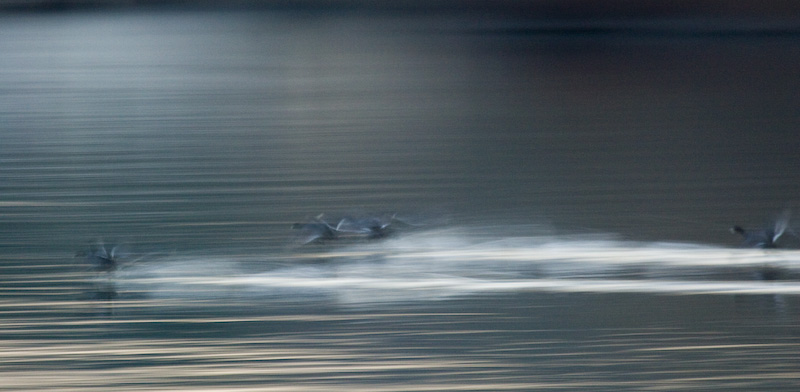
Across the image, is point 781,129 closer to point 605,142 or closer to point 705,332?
point 605,142

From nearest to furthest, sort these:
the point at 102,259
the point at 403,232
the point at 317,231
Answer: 1. the point at 102,259
2. the point at 317,231
3. the point at 403,232

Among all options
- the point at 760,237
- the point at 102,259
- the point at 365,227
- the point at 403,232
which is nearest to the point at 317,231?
the point at 365,227

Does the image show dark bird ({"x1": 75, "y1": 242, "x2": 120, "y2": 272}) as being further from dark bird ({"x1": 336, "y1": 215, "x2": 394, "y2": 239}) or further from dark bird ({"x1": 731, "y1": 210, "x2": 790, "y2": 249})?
dark bird ({"x1": 731, "y1": 210, "x2": 790, "y2": 249})

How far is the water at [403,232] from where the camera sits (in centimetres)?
236

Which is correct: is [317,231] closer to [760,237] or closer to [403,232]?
[403,232]

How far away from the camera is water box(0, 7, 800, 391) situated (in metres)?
2.36

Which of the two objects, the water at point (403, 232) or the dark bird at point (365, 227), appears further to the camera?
the dark bird at point (365, 227)

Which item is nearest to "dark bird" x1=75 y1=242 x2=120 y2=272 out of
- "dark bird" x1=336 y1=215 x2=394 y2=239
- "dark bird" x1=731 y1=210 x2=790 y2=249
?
"dark bird" x1=336 y1=215 x2=394 y2=239

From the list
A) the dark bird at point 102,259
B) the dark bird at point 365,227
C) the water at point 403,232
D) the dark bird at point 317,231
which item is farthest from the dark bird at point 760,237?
the dark bird at point 102,259

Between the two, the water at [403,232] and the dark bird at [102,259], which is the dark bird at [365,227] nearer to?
the water at [403,232]

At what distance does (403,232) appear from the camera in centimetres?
337

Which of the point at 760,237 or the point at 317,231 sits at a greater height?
the point at 317,231

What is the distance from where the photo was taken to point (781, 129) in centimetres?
538

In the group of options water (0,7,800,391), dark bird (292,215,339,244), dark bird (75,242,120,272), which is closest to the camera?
water (0,7,800,391)
